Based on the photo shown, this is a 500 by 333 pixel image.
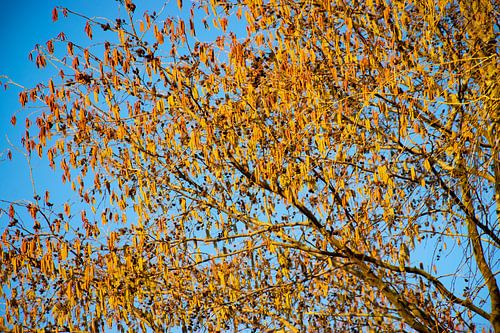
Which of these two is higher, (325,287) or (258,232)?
(258,232)

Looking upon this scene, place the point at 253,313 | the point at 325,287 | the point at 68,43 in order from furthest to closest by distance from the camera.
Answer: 1. the point at 253,313
2. the point at 325,287
3. the point at 68,43

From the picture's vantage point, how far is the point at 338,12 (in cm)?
807

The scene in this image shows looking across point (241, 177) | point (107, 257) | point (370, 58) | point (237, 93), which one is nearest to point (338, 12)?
point (370, 58)

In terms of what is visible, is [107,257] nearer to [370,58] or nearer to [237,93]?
[237,93]

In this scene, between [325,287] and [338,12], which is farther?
[338,12]

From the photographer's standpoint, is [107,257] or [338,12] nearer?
[107,257]

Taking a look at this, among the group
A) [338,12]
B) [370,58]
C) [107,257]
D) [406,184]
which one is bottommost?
[107,257]

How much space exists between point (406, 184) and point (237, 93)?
7.46ft

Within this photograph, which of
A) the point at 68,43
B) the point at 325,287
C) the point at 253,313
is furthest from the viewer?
the point at 253,313

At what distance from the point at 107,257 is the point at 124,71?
200cm

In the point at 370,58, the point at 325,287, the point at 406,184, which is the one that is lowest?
the point at 325,287

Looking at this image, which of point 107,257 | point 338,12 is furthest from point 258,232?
point 338,12

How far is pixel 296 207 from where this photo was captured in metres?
7.22

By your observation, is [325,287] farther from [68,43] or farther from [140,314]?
[68,43]
